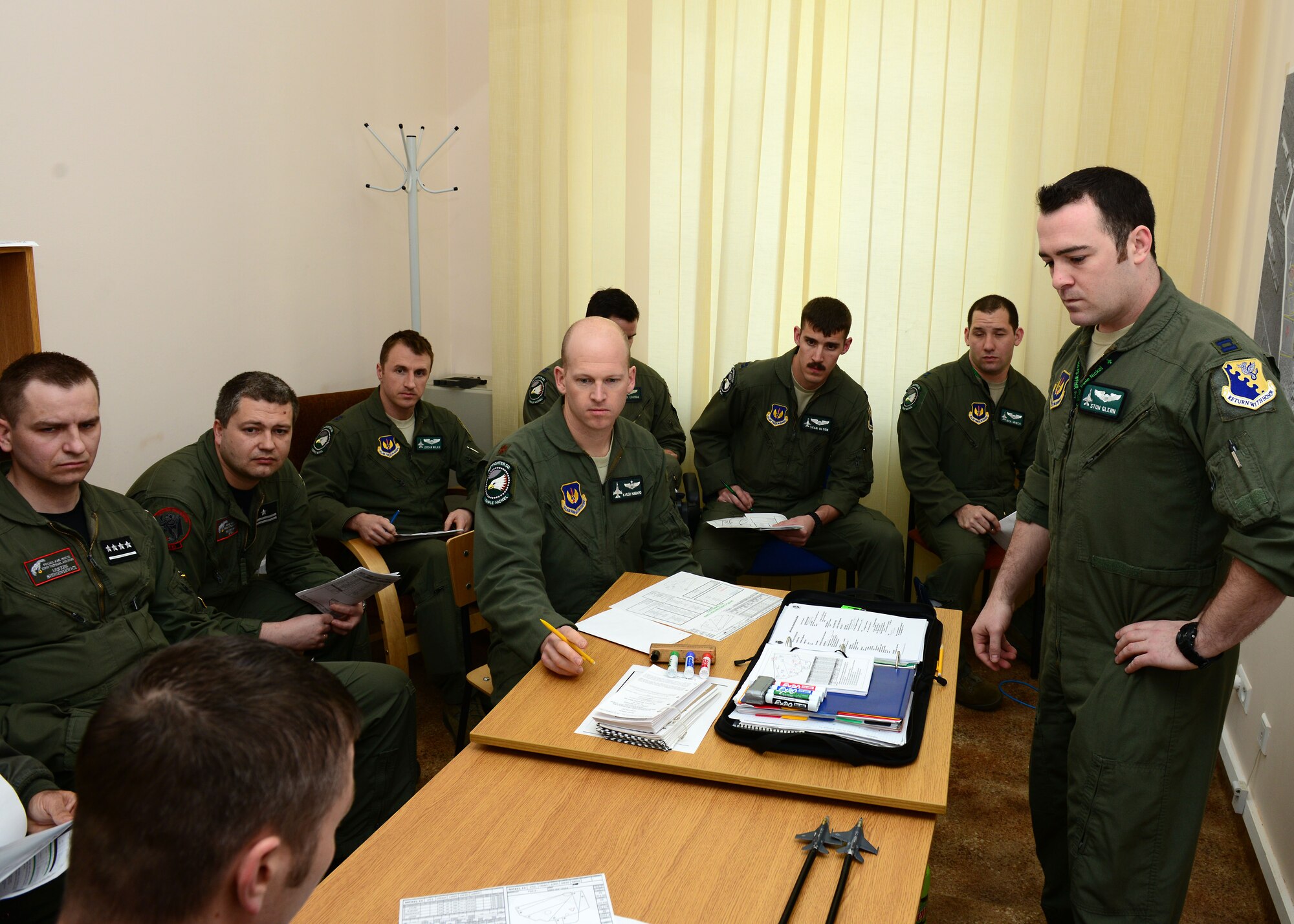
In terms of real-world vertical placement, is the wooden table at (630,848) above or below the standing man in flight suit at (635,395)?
below

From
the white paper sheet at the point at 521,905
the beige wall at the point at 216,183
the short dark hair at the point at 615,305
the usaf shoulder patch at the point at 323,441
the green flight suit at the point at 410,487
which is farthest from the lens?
the short dark hair at the point at 615,305

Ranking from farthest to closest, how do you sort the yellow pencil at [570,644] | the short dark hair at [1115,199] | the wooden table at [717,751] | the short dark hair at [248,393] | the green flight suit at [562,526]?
the short dark hair at [248,393]
the green flight suit at [562,526]
the yellow pencil at [570,644]
the short dark hair at [1115,199]
the wooden table at [717,751]

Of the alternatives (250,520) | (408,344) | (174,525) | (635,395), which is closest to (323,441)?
(408,344)

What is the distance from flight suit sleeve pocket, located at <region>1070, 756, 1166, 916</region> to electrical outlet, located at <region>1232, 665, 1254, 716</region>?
4.45 feet

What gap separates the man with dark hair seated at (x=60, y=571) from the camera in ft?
7.11

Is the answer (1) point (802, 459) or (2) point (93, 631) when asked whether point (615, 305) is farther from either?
(2) point (93, 631)

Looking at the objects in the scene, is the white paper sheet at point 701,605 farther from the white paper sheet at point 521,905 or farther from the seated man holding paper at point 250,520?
the seated man holding paper at point 250,520

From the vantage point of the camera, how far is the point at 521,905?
1.31 metres

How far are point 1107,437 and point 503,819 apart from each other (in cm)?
134

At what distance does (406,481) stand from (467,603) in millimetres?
1151

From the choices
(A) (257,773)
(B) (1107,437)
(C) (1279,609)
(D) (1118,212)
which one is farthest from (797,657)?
(C) (1279,609)

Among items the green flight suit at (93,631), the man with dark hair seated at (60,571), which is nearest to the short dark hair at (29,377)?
the man with dark hair seated at (60,571)

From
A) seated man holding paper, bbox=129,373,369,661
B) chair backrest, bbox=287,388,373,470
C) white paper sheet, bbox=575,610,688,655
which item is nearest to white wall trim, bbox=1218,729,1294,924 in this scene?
white paper sheet, bbox=575,610,688,655

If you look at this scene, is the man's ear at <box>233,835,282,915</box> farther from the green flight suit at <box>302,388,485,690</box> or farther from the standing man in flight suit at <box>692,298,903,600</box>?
the standing man in flight suit at <box>692,298,903,600</box>
